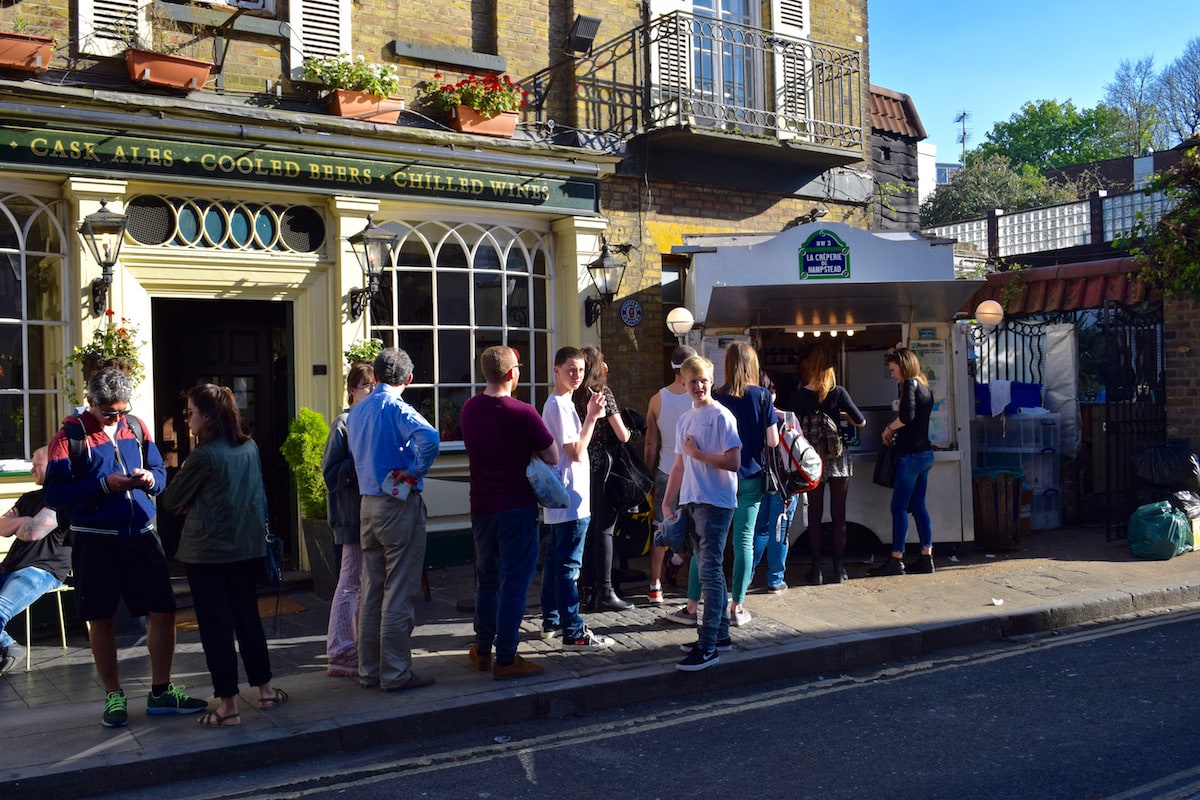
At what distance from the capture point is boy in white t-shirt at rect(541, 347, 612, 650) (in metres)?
6.55

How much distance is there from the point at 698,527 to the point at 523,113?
5.43m

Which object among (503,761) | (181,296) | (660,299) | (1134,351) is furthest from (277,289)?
(1134,351)

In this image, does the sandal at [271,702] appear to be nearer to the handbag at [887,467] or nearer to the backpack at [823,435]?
the backpack at [823,435]

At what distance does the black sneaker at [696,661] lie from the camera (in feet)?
20.1

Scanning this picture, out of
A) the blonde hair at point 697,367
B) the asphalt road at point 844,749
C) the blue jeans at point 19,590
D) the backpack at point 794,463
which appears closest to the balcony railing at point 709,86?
the backpack at point 794,463

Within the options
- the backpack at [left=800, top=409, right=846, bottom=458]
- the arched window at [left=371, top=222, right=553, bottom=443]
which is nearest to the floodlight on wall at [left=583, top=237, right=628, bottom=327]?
the arched window at [left=371, top=222, right=553, bottom=443]

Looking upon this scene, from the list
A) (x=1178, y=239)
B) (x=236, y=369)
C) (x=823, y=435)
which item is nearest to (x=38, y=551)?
(x=236, y=369)

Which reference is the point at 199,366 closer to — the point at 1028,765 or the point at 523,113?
the point at 523,113

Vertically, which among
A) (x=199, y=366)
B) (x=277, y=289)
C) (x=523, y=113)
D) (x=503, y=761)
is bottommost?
(x=503, y=761)

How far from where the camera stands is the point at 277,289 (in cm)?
899

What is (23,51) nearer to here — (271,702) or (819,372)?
(271,702)

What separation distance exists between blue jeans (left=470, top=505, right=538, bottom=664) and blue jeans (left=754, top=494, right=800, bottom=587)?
2.33 m

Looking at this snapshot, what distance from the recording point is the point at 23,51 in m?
7.63

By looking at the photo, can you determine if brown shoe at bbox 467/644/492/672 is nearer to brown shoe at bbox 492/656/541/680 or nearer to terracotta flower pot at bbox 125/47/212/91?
brown shoe at bbox 492/656/541/680
